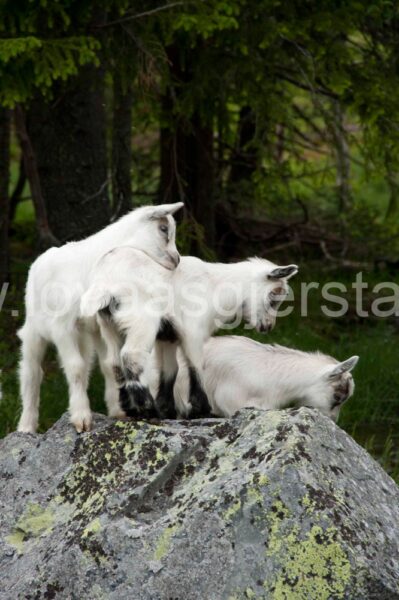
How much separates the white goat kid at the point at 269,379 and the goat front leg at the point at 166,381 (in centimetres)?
51

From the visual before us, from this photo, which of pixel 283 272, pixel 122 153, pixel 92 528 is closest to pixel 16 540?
pixel 92 528

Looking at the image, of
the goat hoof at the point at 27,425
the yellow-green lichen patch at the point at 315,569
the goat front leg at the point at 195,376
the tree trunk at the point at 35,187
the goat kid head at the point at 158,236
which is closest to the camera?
the yellow-green lichen patch at the point at 315,569

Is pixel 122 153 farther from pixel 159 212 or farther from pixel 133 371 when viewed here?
pixel 133 371

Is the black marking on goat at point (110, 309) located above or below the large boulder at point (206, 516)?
above

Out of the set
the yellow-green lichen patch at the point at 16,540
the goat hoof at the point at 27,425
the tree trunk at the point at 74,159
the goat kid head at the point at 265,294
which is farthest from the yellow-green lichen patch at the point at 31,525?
the tree trunk at the point at 74,159

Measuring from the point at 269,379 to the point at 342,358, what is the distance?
2490 mm

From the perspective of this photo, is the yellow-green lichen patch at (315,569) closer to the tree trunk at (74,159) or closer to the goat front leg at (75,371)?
the goat front leg at (75,371)

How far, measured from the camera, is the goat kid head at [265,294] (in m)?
7.35

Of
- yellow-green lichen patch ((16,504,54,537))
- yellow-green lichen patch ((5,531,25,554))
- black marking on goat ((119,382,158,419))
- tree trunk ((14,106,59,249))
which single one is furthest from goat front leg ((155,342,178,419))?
tree trunk ((14,106,59,249))

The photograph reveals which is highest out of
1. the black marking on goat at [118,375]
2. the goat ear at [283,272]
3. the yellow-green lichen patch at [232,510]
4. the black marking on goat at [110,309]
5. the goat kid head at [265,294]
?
the black marking on goat at [110,309]

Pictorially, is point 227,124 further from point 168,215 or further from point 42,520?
point 42,520

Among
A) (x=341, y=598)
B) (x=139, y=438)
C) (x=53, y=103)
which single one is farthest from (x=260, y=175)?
(x=341, y=598)

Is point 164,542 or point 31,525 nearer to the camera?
point 164,542

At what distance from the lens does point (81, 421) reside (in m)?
6.40
